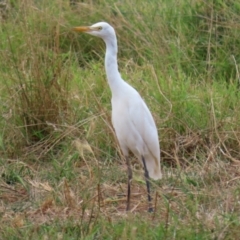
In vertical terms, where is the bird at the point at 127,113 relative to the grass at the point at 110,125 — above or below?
above

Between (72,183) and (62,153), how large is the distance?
1.66ft

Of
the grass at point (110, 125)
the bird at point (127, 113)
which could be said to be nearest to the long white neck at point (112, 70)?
the bird at point (127, 113)

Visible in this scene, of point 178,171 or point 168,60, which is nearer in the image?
point 178,171

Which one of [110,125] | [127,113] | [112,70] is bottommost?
[110,125]

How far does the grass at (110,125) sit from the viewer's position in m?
4.28

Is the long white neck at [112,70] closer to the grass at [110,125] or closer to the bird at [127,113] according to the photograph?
the bird at [127,113]

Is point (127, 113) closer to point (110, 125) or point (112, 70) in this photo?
point (112, 70)

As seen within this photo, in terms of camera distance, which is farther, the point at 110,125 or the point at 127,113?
the point at 110,125

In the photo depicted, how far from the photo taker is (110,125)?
5.31m

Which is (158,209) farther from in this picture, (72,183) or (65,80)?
(65,80)

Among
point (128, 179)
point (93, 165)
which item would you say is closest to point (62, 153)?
point (93, 165)

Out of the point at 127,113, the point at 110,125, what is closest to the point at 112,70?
the point at 127,113

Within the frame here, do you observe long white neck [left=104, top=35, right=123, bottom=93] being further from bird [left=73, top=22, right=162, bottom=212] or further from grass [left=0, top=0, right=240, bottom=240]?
grass [left=0, top=0, right=240, bottom=240]

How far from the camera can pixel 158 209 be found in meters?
4.47
